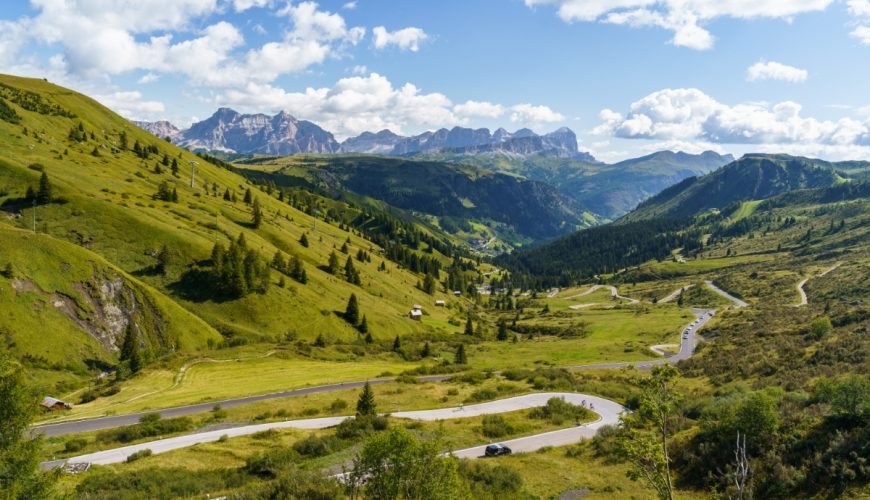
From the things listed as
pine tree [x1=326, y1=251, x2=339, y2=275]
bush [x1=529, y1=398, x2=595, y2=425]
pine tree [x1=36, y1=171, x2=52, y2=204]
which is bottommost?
bush [x1=529, y1=398, x2=595, y2=425]

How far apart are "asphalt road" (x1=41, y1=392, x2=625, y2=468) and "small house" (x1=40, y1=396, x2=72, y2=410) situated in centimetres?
2131

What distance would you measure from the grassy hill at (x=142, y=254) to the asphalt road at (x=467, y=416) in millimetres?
41632

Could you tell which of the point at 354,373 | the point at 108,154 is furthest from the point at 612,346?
the point at 108,154

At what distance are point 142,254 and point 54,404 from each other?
5661cm

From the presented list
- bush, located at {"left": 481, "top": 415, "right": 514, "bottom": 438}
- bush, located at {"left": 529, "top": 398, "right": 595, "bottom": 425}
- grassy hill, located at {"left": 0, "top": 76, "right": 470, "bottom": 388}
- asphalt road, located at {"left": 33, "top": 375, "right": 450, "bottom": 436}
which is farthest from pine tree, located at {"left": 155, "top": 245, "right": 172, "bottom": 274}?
bush, located at {"left": 529, "top": 398, "right": 595, "bottom": 425}

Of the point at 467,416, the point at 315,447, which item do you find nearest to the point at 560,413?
the point at 467,416

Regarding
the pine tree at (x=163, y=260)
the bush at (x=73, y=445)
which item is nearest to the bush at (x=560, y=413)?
the bush at (x=73, y=445)

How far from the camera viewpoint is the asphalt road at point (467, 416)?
1554 inches

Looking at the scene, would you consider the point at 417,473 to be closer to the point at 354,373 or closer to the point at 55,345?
the point at 354,373

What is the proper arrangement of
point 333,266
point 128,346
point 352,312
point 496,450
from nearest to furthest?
point 496,450, point 128,346, point 352,312, point 333,266

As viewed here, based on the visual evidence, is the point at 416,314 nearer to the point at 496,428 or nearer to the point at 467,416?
the point at 467,416

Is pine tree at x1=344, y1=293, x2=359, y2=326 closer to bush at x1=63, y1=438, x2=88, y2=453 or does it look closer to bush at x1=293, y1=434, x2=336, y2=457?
bush at x1=63, y1=438, x2=88, y2=453

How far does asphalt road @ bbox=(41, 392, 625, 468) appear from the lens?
3947cm

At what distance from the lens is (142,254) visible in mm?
104500
